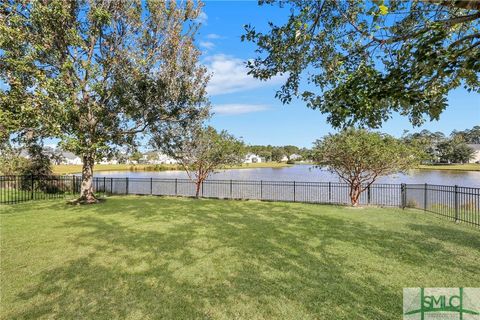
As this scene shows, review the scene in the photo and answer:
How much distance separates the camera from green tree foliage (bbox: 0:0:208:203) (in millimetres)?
10268

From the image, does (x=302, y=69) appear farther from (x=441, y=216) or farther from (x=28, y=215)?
(x=28, y=215)

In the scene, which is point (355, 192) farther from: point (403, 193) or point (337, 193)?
point (337, 193)

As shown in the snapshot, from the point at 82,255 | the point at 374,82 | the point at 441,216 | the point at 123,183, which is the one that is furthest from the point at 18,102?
the point at 441,216

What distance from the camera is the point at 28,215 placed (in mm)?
10008

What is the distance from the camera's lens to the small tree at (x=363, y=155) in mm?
12539

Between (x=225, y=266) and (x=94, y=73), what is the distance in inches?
382

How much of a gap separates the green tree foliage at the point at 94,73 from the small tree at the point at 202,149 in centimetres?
210

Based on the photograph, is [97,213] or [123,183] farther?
[123,183]

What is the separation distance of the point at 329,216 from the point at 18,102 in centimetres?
1188

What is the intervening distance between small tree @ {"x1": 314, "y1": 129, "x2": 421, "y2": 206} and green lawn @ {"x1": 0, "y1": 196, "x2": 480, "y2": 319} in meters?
4.09

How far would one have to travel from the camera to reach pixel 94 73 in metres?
11.2

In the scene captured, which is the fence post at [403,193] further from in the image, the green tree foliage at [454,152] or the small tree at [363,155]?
the green tree foliage at [454,152]

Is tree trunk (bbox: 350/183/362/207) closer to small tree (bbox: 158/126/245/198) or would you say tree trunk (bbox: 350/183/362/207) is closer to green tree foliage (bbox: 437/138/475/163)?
small tree (bbox: 158/126/245/198)

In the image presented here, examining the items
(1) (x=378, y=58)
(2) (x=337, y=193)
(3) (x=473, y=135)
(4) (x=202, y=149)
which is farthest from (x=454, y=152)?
(1) (x=378, y=58)
